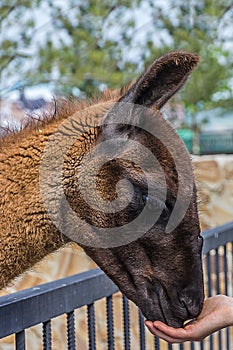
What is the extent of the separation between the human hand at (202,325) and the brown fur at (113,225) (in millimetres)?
37

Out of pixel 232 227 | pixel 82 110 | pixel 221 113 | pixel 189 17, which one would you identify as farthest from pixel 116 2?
pixel 221 113

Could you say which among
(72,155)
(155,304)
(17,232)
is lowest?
(155,304)

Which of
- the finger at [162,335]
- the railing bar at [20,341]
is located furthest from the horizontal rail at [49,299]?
the finger at [162,335]

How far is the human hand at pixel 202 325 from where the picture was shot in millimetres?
2229

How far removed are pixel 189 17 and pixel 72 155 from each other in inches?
329

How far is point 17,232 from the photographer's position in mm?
2180

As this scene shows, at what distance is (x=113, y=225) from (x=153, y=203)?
15 cm

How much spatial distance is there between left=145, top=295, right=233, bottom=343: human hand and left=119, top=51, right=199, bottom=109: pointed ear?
72 cm

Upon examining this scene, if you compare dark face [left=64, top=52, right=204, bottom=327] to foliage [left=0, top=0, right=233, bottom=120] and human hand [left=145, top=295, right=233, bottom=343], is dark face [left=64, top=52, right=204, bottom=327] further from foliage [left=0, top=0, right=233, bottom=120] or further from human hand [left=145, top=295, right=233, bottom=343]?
foliage [left=0, top=0, right=233, bottom=120]

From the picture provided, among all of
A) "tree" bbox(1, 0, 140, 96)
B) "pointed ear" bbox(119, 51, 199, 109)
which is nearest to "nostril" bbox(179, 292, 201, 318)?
"pointed ear" bbox(119, 51, 199, 109)

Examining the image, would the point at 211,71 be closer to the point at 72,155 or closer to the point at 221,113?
the point at 221,113

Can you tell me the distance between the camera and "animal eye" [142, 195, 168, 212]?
2.23 metres

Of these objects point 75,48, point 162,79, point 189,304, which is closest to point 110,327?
point 189,304

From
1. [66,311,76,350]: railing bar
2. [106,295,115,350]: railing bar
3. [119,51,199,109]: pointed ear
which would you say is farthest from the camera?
[106,295,115,350]: railing bar
